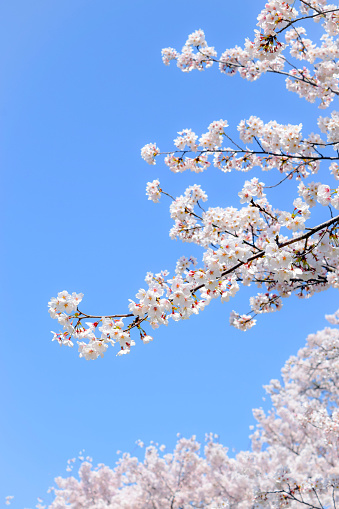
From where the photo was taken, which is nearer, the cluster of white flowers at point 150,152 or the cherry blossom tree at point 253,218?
the cherry blossom tree at point 253,218

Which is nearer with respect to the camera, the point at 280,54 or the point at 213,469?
the point at 280,54

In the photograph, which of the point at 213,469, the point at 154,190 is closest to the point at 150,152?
the point at 154,190

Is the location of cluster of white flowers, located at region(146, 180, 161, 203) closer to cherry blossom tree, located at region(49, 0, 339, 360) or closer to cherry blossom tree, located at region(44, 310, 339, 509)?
cherry blossom tree, located at region(49, 0, 339, 360)

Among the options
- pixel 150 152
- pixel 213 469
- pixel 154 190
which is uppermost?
pixel 150 152

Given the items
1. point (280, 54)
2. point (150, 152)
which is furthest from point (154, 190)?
point (280, 54)

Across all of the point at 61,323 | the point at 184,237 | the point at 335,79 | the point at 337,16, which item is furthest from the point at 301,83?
the point at 61,323

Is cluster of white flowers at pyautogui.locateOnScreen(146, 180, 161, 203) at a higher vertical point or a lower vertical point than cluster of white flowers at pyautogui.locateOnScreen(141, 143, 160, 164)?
lower

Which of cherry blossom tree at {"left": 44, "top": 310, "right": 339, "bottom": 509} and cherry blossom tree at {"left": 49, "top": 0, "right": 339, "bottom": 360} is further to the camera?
cherry blossom tree at {"left": 44, "top": 310, "right": 339, "bottom": 509}

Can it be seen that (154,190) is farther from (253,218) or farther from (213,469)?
(213,469)

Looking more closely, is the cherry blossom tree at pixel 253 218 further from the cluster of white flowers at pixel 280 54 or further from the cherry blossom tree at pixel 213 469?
the cherry blossom tree at pixel 213 469

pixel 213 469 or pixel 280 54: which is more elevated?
pixel 280 54

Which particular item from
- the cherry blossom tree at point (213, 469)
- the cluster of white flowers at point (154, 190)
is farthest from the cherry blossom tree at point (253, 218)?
the cherry blossom tree at point (213, 469)

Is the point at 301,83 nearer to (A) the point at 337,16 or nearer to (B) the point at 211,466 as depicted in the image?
(A) the point at 337,16

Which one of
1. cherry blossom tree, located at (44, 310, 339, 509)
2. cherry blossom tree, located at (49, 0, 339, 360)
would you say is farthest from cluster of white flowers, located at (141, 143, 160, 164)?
cherry blossom tree, located at (44, 310, 339, 509)
